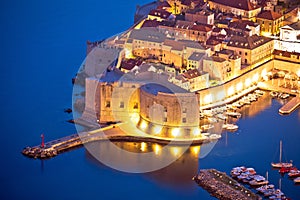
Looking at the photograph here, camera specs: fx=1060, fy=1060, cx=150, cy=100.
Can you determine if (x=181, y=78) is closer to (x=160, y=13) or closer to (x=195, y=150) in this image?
(x=195, y=150)

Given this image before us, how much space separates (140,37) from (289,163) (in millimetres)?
5138

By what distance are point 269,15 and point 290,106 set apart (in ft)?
11.5

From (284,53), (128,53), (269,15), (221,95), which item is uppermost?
(269,15)

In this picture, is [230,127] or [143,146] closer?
[143,146]

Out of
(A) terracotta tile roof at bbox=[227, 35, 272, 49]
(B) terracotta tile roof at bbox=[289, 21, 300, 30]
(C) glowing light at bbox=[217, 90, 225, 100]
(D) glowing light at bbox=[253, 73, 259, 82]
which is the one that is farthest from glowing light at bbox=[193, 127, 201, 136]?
(B) terracotta tile roof at bbox=[289, 21, 300, 30]

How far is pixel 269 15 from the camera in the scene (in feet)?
75.2

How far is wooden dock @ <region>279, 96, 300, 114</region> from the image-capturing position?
1975 centimetres

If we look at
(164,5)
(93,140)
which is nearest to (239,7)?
(164,5)

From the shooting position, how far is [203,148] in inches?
714

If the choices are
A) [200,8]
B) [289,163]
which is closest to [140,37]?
[200,8]

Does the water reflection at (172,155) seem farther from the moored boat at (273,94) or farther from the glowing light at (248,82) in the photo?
the glowing light at (248,82)

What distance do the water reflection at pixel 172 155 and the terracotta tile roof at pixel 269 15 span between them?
5432mm

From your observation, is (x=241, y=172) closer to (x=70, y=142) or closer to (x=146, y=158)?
(x=146, y=158)

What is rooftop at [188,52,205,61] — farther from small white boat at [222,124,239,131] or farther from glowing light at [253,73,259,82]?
small white boat at [222,124,239,131]
